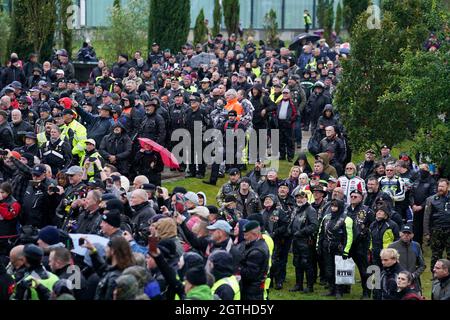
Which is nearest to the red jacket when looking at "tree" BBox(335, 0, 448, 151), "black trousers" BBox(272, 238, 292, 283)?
"black trousers" BBox(272, 238, 292, 283)

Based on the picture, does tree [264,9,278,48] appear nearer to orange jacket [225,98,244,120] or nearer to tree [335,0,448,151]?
orange jacket [225,98,244,120]

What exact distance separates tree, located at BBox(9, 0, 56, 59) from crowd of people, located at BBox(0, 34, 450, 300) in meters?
2.54

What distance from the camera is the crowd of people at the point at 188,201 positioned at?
13312 mm

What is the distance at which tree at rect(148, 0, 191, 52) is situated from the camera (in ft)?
134

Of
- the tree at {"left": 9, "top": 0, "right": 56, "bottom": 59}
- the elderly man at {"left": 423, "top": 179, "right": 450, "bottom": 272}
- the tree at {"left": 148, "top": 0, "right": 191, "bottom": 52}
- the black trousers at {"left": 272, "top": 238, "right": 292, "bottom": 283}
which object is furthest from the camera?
the tree at {"left": 148, "top": 0, "right": 191, "bottom": 52}

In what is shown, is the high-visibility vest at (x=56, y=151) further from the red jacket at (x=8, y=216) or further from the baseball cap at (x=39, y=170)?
the red jacket at (x=8, y=216)

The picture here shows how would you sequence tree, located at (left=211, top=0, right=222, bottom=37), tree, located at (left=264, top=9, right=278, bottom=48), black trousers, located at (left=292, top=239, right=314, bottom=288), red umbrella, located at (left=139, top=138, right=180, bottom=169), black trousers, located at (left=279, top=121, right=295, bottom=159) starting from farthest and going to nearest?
tree, located at (left=211, top=0, right=222, bottom=37)
tree, located at (left=264, top=9, right=278, bottom=48)
black trousers, located at (left=279, top=121, right=295, bottom=159)
red umbrella, located at (left=139, top=138, right=180, bottom=169)
black trousers, located at (left=292, top=239, right=314, bottom=288)

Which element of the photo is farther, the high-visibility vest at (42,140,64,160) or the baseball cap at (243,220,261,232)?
the high-visibility vest at (42,140,64,160)

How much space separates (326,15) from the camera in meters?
53.7

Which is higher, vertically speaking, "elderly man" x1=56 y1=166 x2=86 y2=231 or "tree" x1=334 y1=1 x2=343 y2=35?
"tree" x1=334 y1=1 x2=343 y2=35

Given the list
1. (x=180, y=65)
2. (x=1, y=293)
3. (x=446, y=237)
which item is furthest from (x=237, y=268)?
(x=180, y=65)

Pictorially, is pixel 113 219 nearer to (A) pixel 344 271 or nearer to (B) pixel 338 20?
(A) pixel 344 271

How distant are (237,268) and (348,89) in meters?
11.4

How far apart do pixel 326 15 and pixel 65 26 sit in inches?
721
